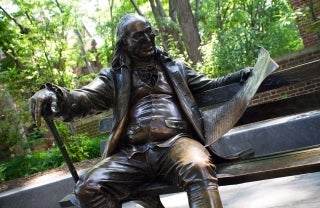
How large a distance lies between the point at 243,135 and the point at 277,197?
49.9 inches

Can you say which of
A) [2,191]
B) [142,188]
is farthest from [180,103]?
[2,191]

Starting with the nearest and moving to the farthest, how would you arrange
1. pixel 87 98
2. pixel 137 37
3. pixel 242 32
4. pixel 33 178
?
pixel 137 37, pixel 87 98, pixel 33 178, pixel 242 32

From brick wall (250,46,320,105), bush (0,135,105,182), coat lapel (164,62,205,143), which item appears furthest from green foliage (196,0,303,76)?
coat lapel (164,62,205,143)

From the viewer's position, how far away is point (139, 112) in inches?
116

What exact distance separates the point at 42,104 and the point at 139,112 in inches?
27.3

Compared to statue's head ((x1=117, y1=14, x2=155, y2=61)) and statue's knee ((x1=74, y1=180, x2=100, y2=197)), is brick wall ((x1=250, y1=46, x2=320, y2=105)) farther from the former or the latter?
statue's knee ((x1=74, y1=180, x2=100, y2=197))

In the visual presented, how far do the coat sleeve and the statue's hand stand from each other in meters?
0.98

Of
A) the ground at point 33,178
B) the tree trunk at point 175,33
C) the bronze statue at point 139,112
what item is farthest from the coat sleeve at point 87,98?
the tree trunk at point 175,33

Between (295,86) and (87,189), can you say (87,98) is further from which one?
(295,86)

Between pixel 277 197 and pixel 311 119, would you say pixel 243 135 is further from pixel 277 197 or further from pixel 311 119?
pixel 277 197

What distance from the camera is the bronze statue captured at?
8.39 feet

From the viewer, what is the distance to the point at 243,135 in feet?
16.4

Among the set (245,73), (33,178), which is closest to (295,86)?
(33,178)

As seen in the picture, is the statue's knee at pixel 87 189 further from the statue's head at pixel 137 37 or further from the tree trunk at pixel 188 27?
the tree trunk at pixel 188 27
